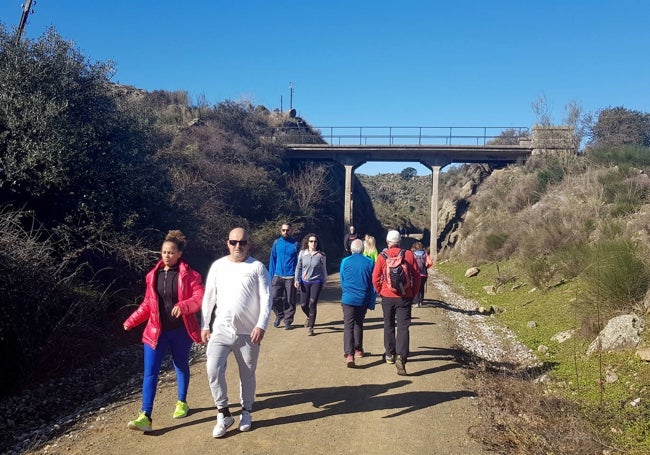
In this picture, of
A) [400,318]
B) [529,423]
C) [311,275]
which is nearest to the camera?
[529,423]

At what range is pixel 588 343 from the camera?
28.5 feet

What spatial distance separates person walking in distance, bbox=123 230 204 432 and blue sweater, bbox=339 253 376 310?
2774 millimetres

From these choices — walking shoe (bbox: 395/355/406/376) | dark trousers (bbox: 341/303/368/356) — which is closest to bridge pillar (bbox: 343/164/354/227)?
dark trousers (bbox: 341/303/368/356)

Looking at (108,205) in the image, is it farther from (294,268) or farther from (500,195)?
(500,195)

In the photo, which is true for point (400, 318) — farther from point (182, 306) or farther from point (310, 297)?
point (182, 306)

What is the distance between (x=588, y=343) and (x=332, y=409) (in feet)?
16.8

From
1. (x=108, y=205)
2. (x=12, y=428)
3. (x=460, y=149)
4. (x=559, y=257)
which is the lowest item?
(x=12, y=428)

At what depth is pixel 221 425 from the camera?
193 inches

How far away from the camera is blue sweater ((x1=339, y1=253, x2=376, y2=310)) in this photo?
7.46 metres

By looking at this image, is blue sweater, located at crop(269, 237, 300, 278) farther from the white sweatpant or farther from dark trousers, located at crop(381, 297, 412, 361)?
the white sweatpant

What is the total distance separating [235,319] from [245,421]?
99 cm

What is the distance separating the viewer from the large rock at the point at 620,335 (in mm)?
7648

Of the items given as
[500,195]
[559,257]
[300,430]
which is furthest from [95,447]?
[500,195]

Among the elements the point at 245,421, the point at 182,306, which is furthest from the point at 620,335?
the point at 182,306
